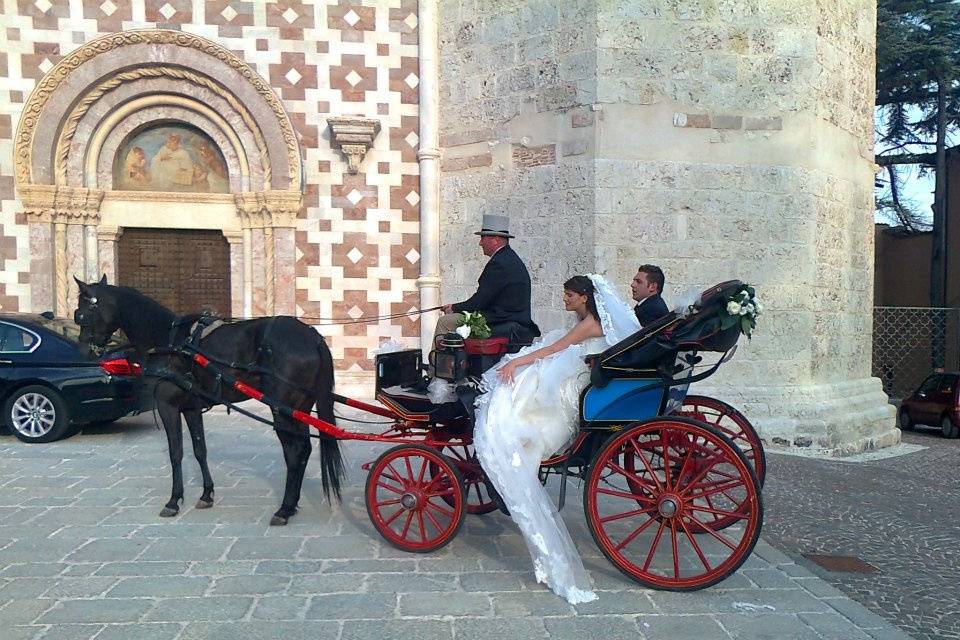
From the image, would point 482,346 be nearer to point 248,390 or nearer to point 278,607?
point 248,390

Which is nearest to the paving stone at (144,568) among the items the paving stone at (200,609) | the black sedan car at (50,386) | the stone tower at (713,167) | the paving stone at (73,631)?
the paving stone at (200,609)

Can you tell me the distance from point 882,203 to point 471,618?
2247cm

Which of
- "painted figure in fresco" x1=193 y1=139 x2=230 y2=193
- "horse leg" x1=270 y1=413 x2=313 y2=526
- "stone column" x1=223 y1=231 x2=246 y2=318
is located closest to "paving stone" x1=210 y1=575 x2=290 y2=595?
"horse leg" x1=270 y1=413 x2=313 y2=526

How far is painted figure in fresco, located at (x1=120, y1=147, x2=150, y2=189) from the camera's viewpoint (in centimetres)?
969

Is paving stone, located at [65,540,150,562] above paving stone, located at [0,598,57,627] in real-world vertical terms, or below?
below

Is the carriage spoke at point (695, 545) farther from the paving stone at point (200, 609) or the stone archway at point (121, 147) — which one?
the stone archway at point (121, 147)

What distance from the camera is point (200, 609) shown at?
131 inches

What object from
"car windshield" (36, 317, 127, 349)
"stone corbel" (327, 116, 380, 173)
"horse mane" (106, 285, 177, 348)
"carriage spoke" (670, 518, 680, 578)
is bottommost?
"carriage spoke" (670, 518, 680, 578)

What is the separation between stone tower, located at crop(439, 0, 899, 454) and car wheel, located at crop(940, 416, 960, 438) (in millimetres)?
4498

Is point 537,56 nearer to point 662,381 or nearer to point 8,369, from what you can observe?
point 662,381

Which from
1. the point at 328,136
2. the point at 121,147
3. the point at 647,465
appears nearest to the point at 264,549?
the point at 647,465

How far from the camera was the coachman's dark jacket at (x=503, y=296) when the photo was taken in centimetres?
432

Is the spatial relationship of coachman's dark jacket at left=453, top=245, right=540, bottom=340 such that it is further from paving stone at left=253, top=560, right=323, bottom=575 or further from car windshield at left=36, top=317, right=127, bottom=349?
car windshield at left=36, top=317, right=127, bottom=349

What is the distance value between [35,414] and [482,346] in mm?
5861
